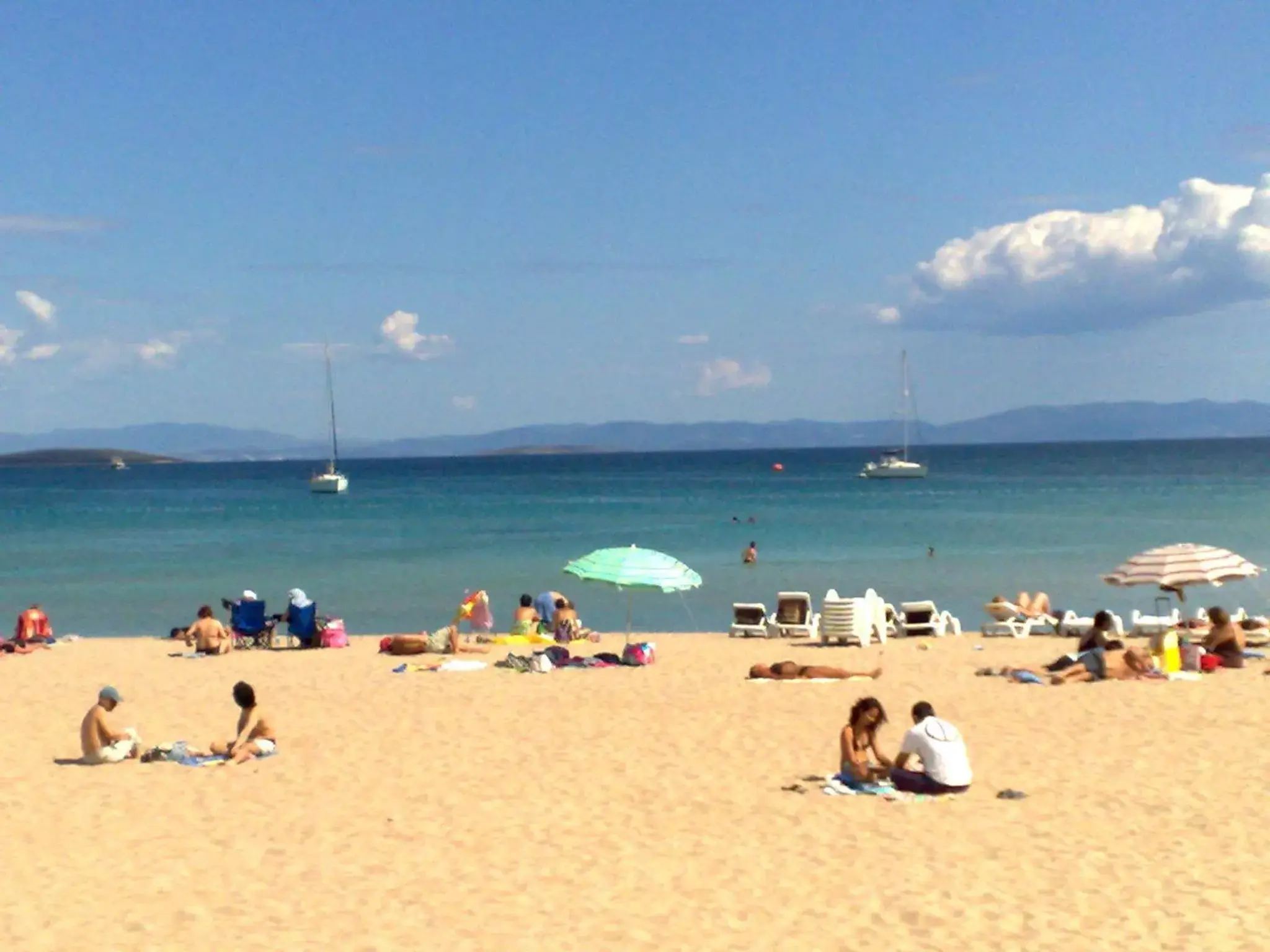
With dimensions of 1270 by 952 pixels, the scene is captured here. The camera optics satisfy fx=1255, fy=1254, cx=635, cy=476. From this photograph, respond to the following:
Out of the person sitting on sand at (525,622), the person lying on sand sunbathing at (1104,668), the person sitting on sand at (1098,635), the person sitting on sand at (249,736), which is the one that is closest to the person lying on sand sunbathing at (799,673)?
the person lying on sand sunbathing at (1104,668)

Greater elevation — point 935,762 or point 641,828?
point 935,762

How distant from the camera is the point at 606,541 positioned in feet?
159

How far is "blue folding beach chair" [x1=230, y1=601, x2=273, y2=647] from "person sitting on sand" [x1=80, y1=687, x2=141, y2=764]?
842cm

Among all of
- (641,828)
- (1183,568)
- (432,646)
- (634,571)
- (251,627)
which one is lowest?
(641,828)

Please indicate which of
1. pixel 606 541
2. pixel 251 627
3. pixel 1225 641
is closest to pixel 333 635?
pixel 251 627

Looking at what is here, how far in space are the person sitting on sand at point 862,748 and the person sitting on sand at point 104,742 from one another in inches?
245

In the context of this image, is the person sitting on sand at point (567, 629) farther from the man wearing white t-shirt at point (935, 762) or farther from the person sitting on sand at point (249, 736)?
the man wearing white t-shirt at point (935, 762)

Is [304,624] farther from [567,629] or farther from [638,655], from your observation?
[638,655]

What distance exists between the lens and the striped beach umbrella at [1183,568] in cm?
1645

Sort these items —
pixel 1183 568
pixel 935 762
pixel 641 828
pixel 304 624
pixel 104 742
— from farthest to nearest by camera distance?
pixel 304 624 → pixel 1183 568 → pixel 104 742 → pixel 935 762 → pixel 641 828

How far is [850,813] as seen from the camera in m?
9.06

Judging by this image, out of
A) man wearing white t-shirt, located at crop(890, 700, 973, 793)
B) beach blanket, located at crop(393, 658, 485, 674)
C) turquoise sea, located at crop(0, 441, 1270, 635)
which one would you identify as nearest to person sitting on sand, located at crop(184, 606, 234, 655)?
beach blanket, located at crop(393, 658, 485, 674)

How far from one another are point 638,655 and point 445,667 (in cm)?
254

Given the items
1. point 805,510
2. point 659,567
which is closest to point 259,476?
point 805,510
